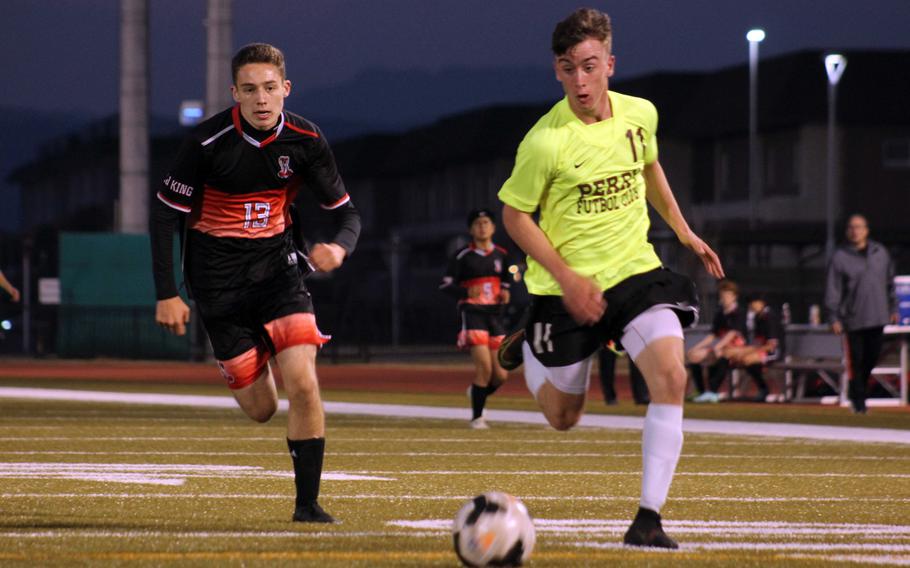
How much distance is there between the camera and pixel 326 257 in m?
8.00

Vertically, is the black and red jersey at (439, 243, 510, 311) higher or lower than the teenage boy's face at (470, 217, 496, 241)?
lower

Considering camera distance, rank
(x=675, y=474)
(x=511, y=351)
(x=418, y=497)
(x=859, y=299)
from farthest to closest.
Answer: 1. (x=859, y=299)
2. (x=675, y=474)
3. (x=418, y=497)
4. (x=511, y=351)

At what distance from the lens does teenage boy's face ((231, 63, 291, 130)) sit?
821 centimetres

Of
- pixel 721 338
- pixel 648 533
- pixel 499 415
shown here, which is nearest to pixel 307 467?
pixel 648 533

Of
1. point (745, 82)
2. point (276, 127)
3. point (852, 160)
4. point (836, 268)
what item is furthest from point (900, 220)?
point (276, 127)

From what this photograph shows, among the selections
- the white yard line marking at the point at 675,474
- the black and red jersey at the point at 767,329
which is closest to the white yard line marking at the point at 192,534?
the white yard line marking at the point at 675,474

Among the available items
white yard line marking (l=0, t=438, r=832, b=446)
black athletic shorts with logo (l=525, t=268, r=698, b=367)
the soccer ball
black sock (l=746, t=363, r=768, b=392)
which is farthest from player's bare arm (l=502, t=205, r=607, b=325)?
black sock (l=746, t=363, r=768, b=392)

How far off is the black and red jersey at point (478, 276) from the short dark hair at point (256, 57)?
8671mm

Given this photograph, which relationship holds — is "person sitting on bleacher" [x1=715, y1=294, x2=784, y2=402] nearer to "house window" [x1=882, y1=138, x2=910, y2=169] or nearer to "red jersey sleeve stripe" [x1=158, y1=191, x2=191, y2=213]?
"red jersey sleeve stripe" [x1=158, y1=191, x2=191, y2=213]

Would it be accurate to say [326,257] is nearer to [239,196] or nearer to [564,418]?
[239,196]

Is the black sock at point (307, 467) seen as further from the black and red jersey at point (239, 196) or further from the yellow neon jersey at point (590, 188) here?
the yellow neon jersey at point (590, 188)

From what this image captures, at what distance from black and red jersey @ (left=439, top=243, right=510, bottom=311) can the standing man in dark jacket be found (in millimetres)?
4344

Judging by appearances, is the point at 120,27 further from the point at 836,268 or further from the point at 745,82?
the point at 745,82

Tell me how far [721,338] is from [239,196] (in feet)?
49.5
